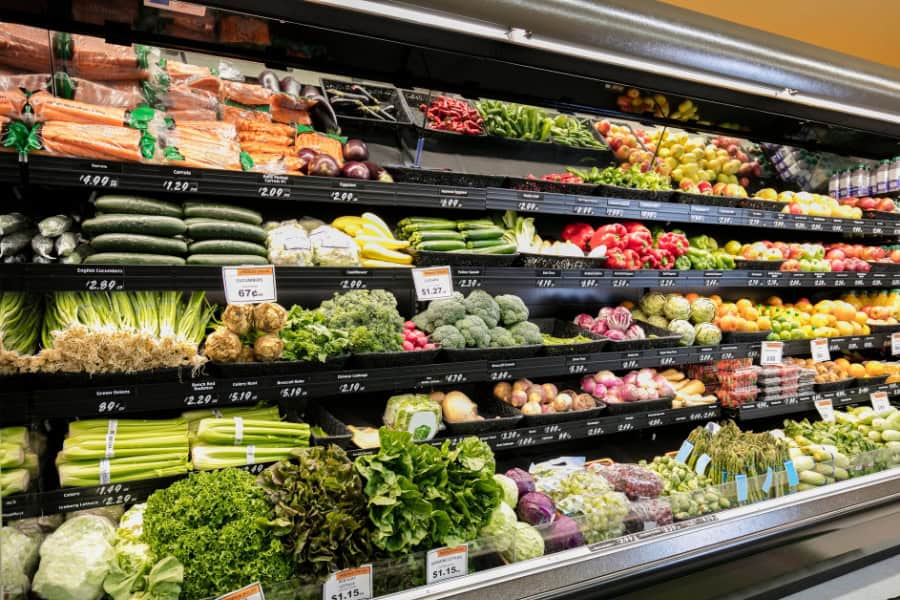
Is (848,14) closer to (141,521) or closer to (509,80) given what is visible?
(509,80)

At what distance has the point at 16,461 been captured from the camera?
196cm

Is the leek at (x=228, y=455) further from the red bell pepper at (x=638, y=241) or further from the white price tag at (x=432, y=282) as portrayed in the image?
the red bell pepper at (x=638, y=241)

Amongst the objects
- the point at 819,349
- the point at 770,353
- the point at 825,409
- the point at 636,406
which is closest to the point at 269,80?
the point at 636,406

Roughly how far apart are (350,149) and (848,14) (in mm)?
3629

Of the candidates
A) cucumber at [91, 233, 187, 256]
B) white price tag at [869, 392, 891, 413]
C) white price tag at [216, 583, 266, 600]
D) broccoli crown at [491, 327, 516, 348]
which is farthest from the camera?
white price tag at [869, 392, 891, 413]

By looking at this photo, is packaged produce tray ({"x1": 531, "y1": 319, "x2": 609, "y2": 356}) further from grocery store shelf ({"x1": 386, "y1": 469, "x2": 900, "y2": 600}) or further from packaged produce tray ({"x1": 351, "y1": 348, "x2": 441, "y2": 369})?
grocery store shelf ({"x1": 386, "y1": 469, "x2": 900, "y2": 600})

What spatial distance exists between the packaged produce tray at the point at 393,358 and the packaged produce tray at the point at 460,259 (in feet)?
1.35

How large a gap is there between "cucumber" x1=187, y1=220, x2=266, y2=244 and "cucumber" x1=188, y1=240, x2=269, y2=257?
27mm

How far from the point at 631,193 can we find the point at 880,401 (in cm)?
261

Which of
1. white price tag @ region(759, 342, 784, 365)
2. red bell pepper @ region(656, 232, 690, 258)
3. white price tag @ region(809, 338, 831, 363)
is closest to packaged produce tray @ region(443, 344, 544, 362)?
red bell pepper @ region(656, 232, 690, 258)

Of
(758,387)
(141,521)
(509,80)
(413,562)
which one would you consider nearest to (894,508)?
(758,387)

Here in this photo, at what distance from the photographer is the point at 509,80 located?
2.33 m

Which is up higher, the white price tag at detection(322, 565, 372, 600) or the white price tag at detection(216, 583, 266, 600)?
the white price tag at detection(216, 583, 266, 600)

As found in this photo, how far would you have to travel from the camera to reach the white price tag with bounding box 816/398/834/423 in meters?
3.94
